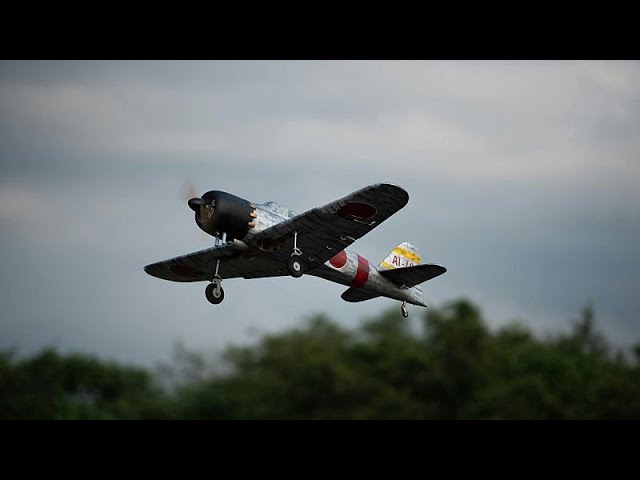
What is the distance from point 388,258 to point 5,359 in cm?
2516

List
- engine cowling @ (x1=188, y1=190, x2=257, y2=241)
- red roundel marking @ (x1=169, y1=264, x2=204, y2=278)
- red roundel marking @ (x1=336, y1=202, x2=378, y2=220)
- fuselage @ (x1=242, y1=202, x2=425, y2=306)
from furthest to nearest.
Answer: red roundel marking @ (x1=169, y1=264, x2=204, y2=278), fuselage @ (x1=242, y1=202, x2=425, y2=306), engine cowling @ (x1=188, y1=190, x2=257, y2=241), red roundel marking @ (x1=336, y1=202, x2=378, y2=220)

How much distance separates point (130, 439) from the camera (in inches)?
626

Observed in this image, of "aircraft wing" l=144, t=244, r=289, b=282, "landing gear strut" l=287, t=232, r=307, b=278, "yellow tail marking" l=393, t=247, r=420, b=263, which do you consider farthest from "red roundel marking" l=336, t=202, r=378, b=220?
"yellow tail marking" l=393, t=247, r=420, b=263

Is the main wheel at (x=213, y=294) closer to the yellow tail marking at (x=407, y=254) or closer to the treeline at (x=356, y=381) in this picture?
the yellow tail marking at (x=407, y=254)

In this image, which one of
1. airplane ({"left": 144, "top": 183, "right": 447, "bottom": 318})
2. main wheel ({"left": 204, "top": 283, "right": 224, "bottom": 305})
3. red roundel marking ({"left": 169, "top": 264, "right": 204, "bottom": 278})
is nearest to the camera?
airplane ({"left": 144, "top": 183, "right": 447, "bottom": 318})

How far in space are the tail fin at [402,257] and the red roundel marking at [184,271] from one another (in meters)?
4.79

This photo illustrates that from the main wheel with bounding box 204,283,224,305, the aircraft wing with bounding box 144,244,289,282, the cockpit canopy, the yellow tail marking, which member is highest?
the yellow tail marking

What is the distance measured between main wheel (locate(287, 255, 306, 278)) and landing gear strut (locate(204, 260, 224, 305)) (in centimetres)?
181

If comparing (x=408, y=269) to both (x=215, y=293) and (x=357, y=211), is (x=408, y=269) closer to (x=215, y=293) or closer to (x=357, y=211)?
(x=357, y=211)

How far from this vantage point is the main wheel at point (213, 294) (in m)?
25.2

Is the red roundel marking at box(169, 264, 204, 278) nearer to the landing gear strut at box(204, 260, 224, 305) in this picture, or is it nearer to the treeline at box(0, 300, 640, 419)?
the landing gear strut at box(204, 260, 224, 305)

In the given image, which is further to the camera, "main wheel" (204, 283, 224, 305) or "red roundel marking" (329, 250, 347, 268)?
"red roundel marking" (329, 250, 347, 268)

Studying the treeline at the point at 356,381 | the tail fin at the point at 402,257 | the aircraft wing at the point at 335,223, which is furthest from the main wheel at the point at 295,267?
the treeline at the point at 356,381

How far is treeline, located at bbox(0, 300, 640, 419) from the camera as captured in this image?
143 ft
